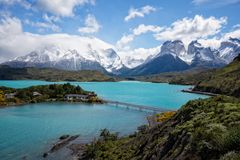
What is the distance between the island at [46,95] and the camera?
140125 mm

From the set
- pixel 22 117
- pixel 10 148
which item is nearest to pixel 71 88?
pixel 22 117

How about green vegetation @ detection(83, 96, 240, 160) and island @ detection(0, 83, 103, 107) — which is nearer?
green vegetation @ detection(83, 96, 240, 160)

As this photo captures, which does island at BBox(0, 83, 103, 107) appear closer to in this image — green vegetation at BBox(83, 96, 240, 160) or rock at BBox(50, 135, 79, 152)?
rock at BBox(50, 135, 79, 152)

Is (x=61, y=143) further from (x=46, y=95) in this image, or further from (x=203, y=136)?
(x=46, y=95)

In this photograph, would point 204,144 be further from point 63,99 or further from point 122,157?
point 63,99

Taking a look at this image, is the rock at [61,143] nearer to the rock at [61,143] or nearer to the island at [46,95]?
the rock at [61,143]

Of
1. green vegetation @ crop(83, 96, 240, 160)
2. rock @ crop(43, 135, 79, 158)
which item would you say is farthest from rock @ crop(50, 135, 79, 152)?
green vegetation @ crop(83, 96, 240, 160)

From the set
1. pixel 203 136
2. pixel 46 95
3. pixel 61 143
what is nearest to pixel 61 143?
pixel 61 143

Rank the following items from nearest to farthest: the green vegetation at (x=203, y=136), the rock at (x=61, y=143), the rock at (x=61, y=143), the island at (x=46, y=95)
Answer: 1. the green vegetation at (x=203, y=136)
2. the rock at (x=61, y=143)
3. the rock at (x=61, y=143)
4. the island at (x=46, y=95)

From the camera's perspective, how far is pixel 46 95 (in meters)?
152

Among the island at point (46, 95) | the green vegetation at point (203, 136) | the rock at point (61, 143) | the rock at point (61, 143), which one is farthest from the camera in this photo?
the island at point (46, 95)

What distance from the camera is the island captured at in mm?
140125

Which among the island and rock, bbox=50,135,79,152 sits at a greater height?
the island

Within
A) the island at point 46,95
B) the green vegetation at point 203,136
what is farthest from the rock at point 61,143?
the island at point 46,95
